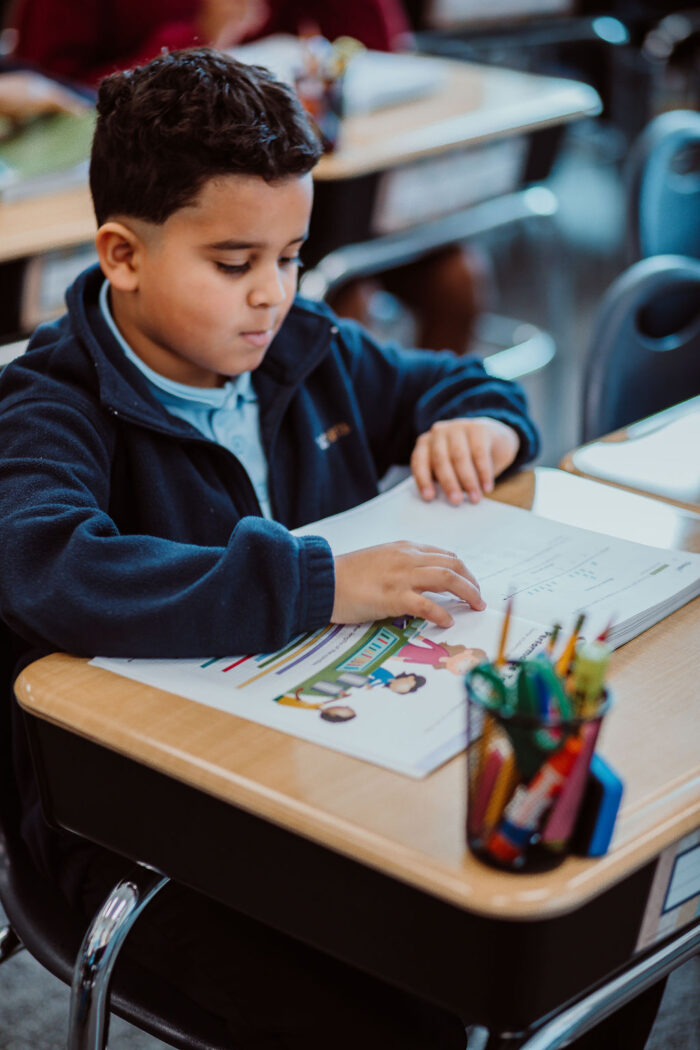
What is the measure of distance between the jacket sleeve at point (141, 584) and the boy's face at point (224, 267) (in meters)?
0.24

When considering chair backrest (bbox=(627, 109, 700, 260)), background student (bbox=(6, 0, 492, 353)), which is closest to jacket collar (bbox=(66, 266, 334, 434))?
chair backrest (bbox=(627, 109, 700, 260))

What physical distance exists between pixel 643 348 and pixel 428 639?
0.86 meters

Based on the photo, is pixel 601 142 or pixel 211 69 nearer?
pixel 211 69

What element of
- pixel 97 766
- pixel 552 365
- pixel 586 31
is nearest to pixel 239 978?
pixel 97 766

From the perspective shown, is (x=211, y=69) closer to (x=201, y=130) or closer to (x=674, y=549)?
(x=201, y=130)

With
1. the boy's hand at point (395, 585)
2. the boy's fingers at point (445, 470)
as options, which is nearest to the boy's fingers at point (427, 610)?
the boy's hand at point (395, 585)

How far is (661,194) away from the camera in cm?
203

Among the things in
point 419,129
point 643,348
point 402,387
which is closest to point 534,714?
point 402,387

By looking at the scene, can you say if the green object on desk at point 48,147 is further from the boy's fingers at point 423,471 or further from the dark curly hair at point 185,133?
the boy's fingers at point 423,471

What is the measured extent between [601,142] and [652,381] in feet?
14.2

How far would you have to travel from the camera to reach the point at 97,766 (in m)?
0.89

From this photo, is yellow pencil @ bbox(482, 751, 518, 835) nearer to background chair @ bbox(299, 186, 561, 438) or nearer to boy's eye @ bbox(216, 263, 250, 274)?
boy's eye @ bbox(216, 263, 250, 274)

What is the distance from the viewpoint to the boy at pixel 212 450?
0.95m

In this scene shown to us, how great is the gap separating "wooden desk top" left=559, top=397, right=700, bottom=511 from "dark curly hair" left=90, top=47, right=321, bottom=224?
1.36 feet
